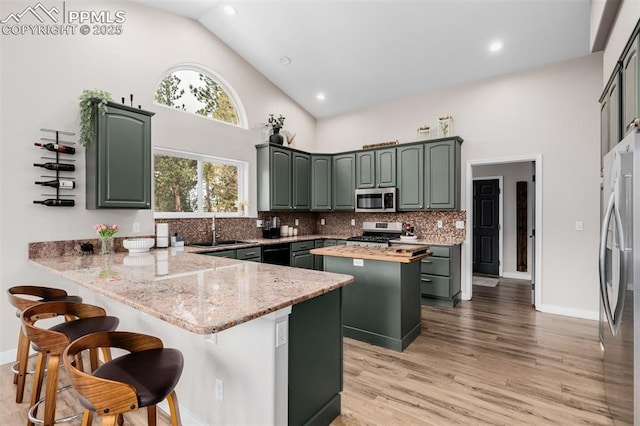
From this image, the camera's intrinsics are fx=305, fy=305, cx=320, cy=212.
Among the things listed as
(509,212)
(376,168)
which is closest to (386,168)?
(376,168)

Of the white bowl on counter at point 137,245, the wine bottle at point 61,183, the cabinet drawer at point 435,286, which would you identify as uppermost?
the wine bottle at point 61,183

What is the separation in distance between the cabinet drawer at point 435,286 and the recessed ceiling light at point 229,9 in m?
4.34

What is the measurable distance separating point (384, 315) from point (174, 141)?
3326 millimetres

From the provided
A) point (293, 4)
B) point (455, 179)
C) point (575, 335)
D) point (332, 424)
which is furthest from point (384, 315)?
point (293, 4)

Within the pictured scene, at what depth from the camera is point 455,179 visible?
177 inches

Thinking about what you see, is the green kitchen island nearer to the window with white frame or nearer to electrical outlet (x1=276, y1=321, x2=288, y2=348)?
electrical outlet (x1=276, y1=321, x2=288, y2=348)

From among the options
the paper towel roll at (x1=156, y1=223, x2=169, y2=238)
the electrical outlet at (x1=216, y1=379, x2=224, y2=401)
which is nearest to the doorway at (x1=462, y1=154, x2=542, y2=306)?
the electrical outlet at (x1=216, y1=379, x2=224, y2=401)

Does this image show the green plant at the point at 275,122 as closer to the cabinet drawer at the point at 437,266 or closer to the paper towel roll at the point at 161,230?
the paper towel roll at the point at 161,230

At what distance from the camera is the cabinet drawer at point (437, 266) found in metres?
4.27

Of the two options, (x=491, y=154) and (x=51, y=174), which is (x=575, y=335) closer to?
(x=491, y=154)

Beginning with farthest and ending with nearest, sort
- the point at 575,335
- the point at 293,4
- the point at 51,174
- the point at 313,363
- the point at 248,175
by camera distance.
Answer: the point at 248,175 < the point at 293,4 < the point at 575,335 < the point at 51,174 < the point at 313,363

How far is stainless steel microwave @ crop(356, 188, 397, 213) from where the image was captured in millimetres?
4969

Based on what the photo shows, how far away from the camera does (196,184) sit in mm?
4402

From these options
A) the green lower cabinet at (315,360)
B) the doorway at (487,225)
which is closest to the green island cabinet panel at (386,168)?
the doorway at (487,225)
